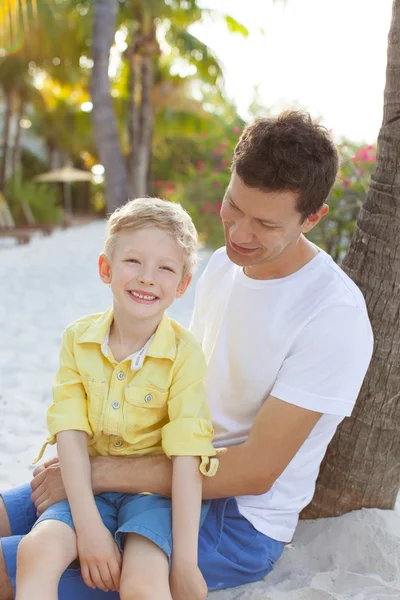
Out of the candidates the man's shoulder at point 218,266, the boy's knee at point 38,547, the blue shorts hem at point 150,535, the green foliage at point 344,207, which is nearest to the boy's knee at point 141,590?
the blue shorts hem at point 150,535

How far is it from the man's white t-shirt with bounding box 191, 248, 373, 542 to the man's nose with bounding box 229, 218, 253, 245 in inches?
7.4

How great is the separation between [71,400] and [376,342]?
1168 mm

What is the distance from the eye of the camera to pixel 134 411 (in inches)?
82.5

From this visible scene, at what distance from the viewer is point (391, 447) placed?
256 cm

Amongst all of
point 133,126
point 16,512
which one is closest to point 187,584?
point 16,512

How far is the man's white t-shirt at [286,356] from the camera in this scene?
1986 millimetres

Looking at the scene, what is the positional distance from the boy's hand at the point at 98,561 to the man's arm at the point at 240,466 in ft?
0.64

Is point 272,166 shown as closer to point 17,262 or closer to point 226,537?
point 226,537

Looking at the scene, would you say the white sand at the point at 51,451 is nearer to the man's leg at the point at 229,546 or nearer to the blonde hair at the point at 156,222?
the man's leg at the point at 229,546

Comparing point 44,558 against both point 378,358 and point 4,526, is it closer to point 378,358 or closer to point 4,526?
point 4,526

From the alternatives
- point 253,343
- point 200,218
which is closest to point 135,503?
point 253,343

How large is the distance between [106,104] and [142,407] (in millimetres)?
9417

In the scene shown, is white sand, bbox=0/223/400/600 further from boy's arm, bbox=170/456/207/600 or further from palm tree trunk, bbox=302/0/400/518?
boy's arm, bbox=170/456/207/600

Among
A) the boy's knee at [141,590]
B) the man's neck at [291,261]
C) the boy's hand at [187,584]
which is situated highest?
the man's neck at [291,261]
